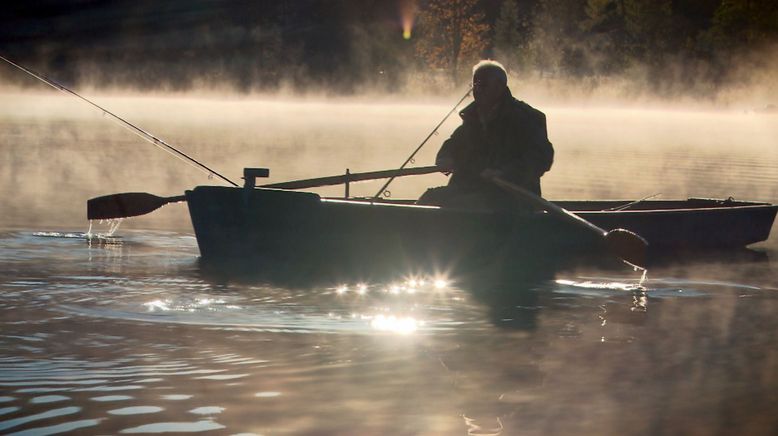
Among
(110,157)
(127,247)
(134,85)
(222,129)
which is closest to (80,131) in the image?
(222,129)

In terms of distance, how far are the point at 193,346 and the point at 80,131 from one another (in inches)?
1020

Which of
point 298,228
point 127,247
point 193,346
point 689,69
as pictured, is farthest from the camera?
point 689,69

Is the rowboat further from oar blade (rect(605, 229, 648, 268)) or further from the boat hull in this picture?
oar blade (rect(605, 229, 648, 268))

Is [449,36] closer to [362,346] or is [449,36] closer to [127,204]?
[127,204]

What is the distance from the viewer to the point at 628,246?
9922 mm

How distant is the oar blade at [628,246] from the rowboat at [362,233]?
765 mm

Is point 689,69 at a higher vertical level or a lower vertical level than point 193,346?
higher

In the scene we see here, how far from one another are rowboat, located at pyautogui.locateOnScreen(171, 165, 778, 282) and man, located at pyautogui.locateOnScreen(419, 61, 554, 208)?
35 cm

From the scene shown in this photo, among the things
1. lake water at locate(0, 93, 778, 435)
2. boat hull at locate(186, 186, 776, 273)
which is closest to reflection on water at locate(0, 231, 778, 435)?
lake water at locate(0, 93, 778, 435)

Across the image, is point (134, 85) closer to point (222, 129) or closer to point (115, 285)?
point (222, 129)

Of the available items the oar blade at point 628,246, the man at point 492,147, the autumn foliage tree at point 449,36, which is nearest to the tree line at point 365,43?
the autumn foliage tree at point 449,36

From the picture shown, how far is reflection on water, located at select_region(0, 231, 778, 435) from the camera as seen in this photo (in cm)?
591

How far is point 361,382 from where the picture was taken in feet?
21.3

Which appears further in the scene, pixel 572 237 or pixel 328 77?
pixel 328 77
